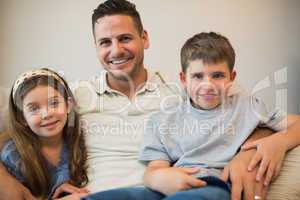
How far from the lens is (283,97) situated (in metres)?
1.68

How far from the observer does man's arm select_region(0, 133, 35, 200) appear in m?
0.96

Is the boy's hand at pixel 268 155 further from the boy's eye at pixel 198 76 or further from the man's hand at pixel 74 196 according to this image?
the man's hand at pixel 74 196

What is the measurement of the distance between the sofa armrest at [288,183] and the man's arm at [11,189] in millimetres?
678

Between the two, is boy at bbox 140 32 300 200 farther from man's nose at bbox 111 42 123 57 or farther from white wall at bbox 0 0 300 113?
white wall at bbox 0 0 300 113

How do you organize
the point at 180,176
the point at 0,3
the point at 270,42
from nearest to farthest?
the point at 180,176, the point at 0,3, the point at 270,42

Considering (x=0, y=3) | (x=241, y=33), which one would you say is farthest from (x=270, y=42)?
(x=0, y=3)

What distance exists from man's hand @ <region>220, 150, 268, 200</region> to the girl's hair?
447 millimetres

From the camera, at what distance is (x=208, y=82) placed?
102 cm

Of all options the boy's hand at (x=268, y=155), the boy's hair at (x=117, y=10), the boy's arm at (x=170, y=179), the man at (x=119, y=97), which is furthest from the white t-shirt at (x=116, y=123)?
the boy's hand at (x=268, y=155)

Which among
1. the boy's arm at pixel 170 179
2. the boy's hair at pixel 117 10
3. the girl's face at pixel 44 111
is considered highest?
the boy's hair at pixel 117 10

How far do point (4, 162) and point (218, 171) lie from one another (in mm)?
637

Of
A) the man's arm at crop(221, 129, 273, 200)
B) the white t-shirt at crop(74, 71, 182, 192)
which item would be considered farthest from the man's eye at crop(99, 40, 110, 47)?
the man's arm at crop(221, 129, 273, 200)

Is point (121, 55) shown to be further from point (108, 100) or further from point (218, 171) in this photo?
point (218, 171)

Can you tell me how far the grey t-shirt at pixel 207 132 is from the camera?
1014mm
